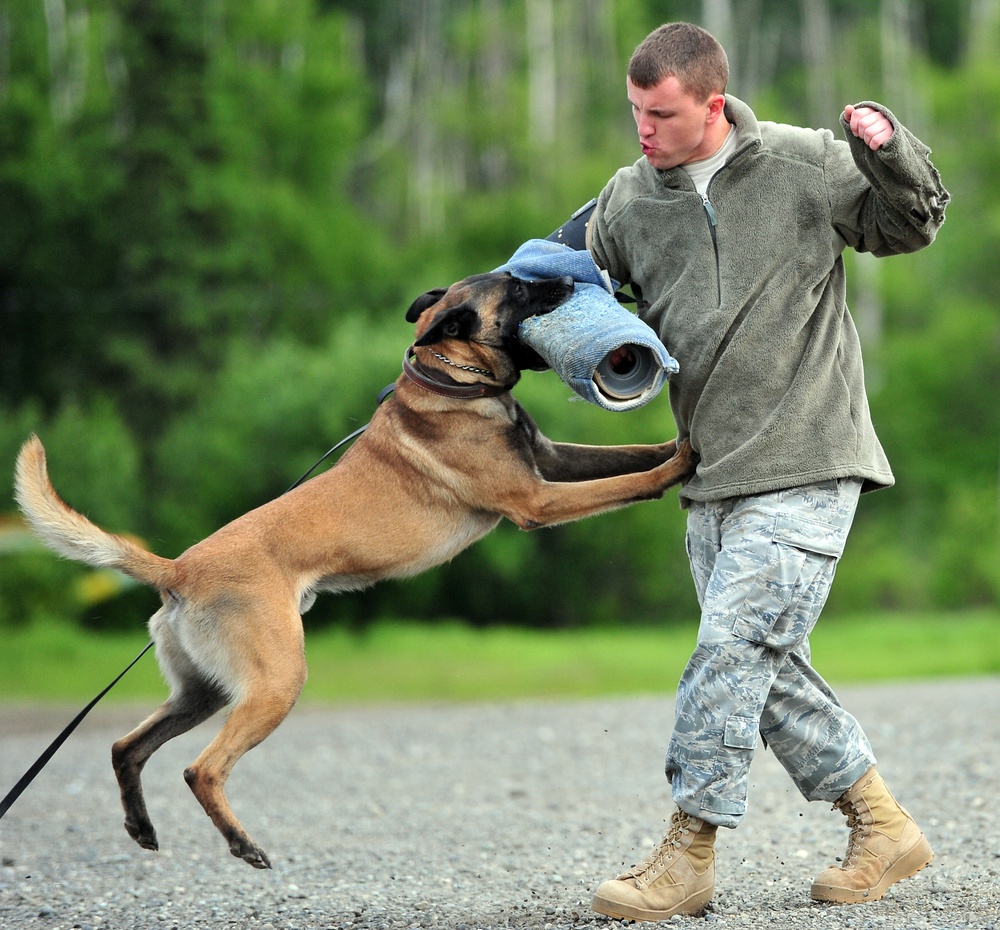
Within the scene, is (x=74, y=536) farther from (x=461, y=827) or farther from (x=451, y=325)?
(x=461, y=827)

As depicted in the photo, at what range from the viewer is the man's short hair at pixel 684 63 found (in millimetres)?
4160

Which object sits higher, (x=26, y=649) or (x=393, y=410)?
(x=393, y=410)

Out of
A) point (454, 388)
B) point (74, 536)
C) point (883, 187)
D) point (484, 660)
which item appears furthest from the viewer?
point (484, 660)

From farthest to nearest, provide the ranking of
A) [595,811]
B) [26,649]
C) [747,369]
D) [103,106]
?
[103,106] < [26,649] < [595,811] < [747,369]

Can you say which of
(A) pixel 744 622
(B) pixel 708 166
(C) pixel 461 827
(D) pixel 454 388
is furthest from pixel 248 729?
(C) pixel 461 827

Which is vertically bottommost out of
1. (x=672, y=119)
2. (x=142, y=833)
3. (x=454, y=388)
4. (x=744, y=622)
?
(x=142, y=833)

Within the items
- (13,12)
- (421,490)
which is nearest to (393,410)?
(421,490)

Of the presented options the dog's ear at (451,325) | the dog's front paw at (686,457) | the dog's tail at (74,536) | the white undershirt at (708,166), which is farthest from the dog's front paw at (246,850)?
the white undershirt at (708,166)

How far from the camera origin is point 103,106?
2822cm

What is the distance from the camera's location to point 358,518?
5004 millimetres

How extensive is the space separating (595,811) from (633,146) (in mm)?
29760

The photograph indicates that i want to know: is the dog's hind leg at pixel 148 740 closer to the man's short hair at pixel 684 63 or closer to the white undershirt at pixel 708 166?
the white undershirt at pixel 708 166

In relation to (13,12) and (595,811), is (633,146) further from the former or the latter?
(595,811)

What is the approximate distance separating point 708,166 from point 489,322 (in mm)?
1078
